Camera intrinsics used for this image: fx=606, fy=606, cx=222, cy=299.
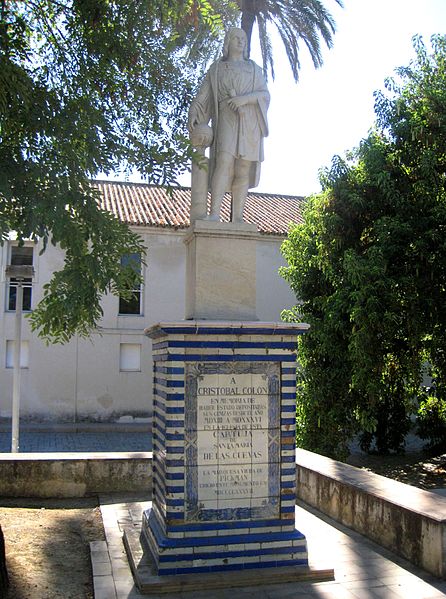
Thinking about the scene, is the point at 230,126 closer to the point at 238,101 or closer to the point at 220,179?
the point at 238,101

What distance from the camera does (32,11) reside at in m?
5.69

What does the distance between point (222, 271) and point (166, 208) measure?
1604 cm

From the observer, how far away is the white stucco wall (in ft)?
61.4

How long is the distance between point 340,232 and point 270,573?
7.04m

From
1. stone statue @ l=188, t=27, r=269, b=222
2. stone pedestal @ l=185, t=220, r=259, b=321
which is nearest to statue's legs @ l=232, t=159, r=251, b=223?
stone statue @ l=188, t=27, r=269, b=222

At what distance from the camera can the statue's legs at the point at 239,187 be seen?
5500 mm

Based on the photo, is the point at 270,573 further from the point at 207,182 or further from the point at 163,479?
the point at 207,182

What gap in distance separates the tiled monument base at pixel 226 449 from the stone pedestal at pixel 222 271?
0.41 metres

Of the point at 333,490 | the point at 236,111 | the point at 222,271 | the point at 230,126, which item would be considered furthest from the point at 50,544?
the point at 236,111

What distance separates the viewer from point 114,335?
19484 millimetres

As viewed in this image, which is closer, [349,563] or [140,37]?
[349,563]

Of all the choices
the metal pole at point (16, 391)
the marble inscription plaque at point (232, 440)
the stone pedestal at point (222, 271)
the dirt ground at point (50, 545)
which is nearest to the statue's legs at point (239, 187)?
the stone pedestal at point (222, 271)

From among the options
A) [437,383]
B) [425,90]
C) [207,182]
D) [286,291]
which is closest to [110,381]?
[286,291]

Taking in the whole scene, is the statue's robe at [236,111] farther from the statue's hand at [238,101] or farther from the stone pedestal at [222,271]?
the stone pedestal at [222,271]
